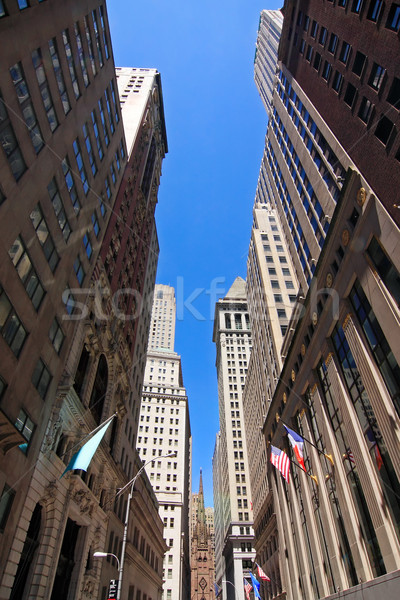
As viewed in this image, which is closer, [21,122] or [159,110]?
[21,122]

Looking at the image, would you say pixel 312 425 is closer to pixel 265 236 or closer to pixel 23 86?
pixel 23 86

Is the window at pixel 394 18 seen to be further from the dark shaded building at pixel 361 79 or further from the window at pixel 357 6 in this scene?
the window at pixel 357 6

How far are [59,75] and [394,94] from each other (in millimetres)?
24709

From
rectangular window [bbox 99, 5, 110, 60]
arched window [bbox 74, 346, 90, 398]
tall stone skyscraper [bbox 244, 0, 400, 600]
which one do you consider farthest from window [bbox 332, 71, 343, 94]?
arched window [bbox 74, 346, 90, 398]

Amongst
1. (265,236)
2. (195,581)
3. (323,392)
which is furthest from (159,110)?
(195,581)

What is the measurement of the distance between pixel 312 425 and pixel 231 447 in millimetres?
87180

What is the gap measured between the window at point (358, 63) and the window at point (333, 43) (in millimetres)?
5540

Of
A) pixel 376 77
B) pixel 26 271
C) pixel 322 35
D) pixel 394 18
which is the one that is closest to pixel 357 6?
pixel 394 18

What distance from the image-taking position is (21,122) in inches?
879

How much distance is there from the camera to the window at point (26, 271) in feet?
71.5

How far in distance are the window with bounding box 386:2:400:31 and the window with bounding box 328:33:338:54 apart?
36.3ft

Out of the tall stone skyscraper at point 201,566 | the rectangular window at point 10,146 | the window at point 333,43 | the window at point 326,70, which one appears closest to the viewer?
the rectangular window at point 10,146

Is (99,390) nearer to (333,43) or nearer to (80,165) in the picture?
(80,165)

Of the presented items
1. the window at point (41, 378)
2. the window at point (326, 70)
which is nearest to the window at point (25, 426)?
the window at point (41, 378)
